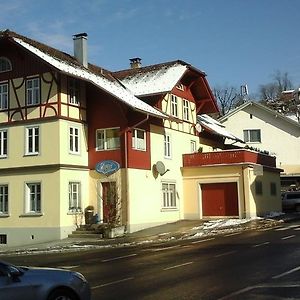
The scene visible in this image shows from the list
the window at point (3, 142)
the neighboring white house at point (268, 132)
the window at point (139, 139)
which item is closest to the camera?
the window at point (3, 142)

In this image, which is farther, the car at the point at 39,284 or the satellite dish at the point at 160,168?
the satellite dish at the point at 160,168

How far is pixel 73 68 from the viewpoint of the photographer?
99.9ft

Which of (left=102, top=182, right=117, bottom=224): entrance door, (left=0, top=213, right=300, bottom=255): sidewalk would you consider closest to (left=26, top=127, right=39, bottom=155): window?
(left=102, top=182, right=117, bottom=224): entrance door

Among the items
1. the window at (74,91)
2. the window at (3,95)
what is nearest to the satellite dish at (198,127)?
the window at (74,91)

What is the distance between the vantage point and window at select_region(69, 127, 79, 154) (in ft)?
99.1

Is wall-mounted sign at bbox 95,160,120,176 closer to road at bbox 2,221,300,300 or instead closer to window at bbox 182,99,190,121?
window at bbox 182,99,190,121

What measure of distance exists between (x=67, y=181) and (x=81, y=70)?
6441 millimetres

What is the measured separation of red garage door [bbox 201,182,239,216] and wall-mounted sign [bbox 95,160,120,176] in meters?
7.89

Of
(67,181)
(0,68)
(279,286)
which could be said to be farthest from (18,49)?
(279,286)

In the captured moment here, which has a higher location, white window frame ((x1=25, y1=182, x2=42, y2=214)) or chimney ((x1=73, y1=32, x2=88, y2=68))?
chimney ((x1=73, y1=32, x2=88, y2=68))

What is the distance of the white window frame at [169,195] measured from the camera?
112ft

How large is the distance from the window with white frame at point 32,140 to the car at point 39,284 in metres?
22.7

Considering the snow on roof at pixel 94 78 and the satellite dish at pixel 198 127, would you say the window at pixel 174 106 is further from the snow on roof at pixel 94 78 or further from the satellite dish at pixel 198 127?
the snow on roof at pixel 94 78

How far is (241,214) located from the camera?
3453 cm
